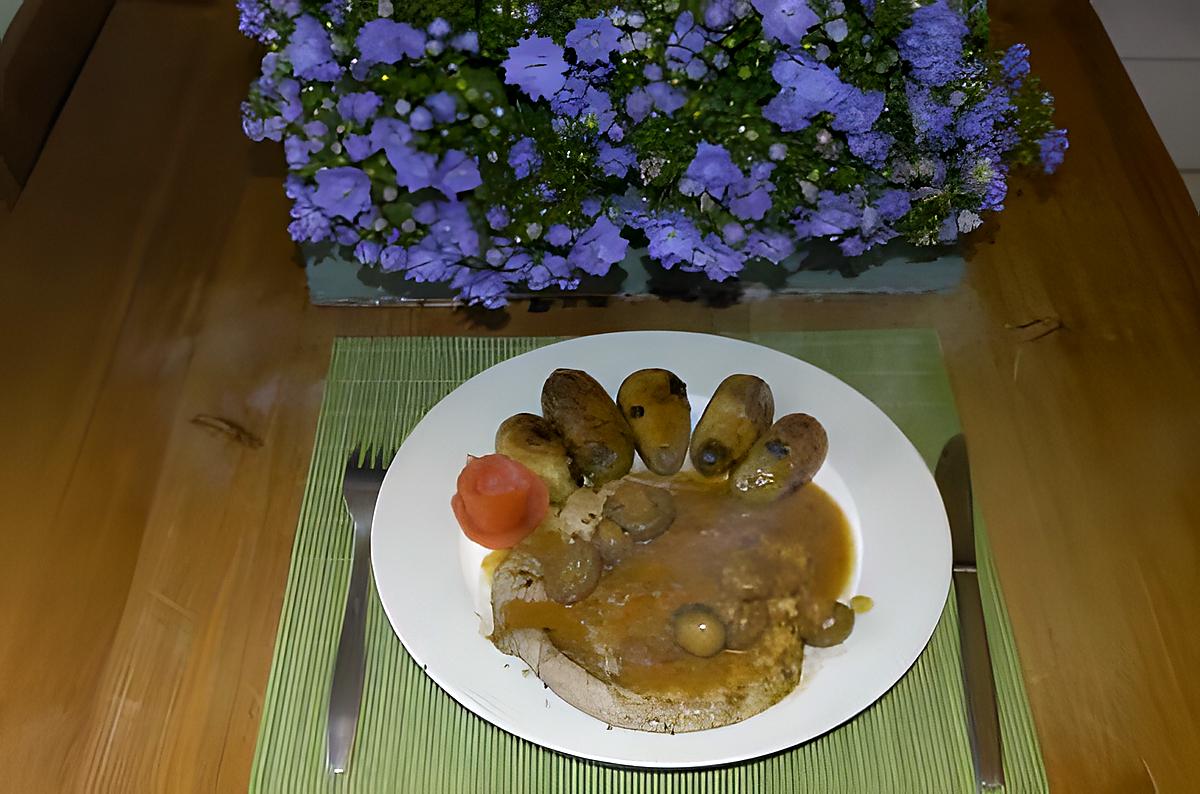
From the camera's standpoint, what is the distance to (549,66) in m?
0.69

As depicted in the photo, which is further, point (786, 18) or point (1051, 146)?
point (1051, 146)

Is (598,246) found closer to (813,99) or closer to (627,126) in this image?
(627,126)

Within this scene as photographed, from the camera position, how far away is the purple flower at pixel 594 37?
2.23 ft

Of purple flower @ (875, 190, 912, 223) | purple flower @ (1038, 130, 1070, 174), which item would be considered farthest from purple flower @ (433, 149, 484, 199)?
A: purple flower @ (1038, 130, 1070, 174)

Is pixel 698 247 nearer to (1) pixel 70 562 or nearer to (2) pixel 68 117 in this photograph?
(1) pixel 70 562

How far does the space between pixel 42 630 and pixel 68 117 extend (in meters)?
0.64

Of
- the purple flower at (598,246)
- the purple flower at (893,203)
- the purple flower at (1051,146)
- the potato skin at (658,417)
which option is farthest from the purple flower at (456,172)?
the purple flower at (1051,146)

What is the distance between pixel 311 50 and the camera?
69 cm

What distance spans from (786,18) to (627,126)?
0.14 metres

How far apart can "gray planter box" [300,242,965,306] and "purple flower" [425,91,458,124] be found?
26 centimetres

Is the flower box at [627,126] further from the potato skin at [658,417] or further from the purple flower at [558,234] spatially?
the potato skin at [658,417]

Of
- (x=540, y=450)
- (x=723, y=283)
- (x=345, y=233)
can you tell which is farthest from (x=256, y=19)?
(x=723, y=283)

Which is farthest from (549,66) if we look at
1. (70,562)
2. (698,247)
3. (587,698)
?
(70,562)

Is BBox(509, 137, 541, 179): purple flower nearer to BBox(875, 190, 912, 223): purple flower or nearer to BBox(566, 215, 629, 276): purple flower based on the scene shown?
BBox(566, 215, 629, 276): purple flower
